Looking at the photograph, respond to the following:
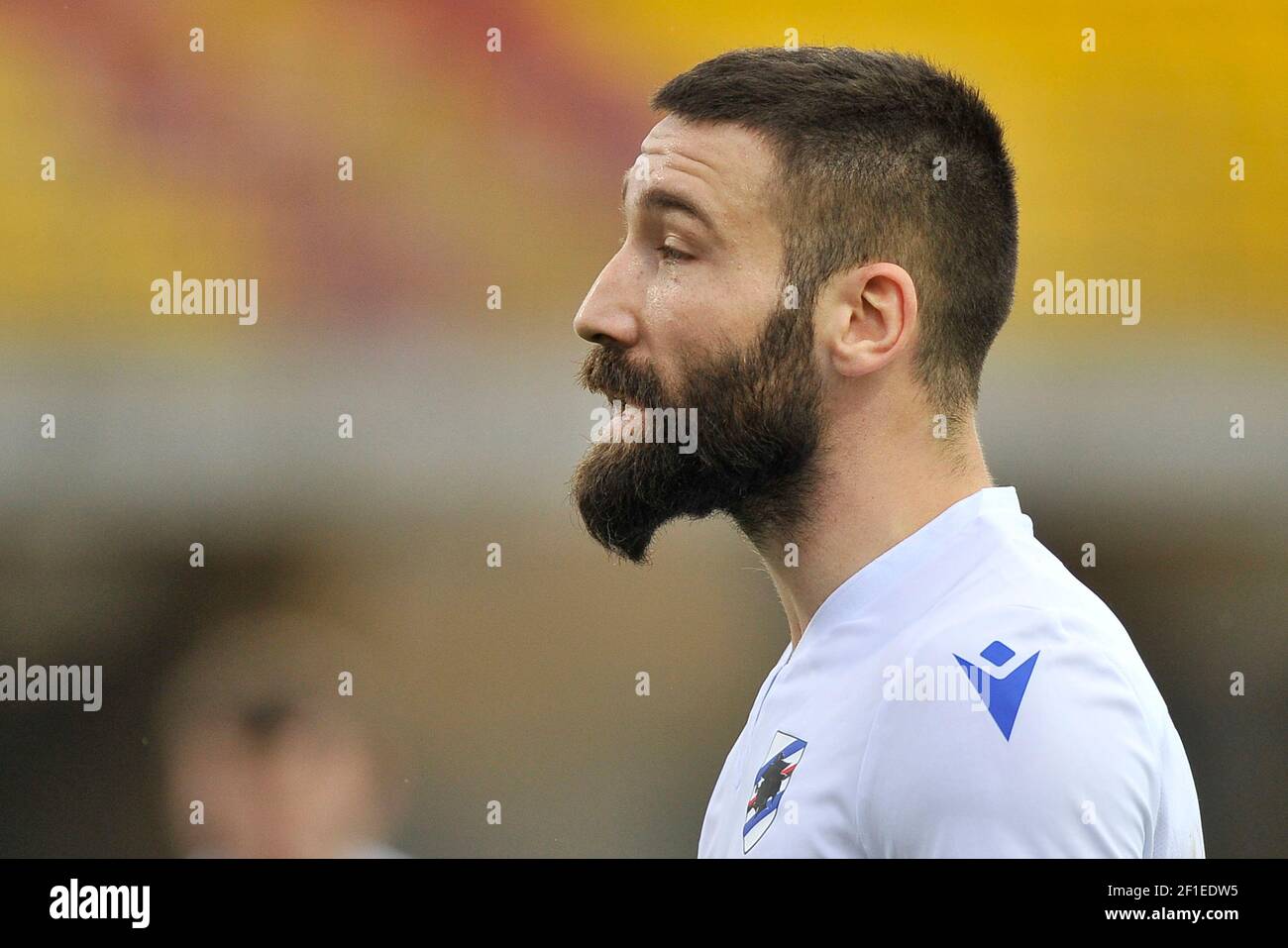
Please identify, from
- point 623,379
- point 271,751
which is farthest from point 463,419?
point 623,379

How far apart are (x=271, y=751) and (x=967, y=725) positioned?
4851 mm

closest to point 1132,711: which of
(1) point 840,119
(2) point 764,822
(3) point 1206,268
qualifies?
(2) point 764,822

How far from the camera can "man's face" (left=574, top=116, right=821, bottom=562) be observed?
2420 mm

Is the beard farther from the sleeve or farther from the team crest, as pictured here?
the sleeve

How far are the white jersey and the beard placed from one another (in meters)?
0.23

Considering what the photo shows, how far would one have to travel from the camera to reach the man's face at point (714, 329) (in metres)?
2.42

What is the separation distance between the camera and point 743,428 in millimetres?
2449

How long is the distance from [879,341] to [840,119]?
18.3 inches

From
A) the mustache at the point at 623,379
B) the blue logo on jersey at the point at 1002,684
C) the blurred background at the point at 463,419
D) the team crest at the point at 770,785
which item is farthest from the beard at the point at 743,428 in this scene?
the blurred background at the point at 463,419

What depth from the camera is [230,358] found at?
7.59 m

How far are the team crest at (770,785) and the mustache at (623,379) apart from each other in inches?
26.8

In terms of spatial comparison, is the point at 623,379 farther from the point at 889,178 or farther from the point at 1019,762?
the point at 1019,762

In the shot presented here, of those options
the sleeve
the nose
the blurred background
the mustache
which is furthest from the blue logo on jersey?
the blurred background

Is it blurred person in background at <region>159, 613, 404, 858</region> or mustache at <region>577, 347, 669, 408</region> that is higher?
mustache at <region>577, 347, 669, 408</region>
